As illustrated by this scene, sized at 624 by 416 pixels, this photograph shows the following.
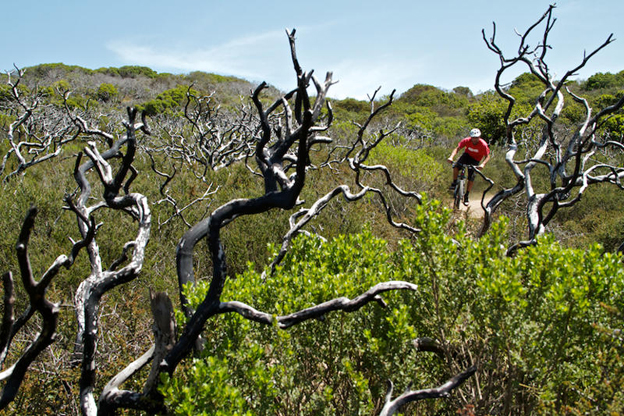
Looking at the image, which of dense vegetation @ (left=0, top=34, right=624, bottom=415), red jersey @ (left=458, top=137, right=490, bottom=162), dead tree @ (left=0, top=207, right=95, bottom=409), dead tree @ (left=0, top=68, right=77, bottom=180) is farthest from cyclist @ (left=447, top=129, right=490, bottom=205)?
dead tree @ (left=0, top=207, right=95, bottom=409)

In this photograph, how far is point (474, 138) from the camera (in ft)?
26.2

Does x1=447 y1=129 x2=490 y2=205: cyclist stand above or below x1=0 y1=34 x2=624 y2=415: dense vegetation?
above

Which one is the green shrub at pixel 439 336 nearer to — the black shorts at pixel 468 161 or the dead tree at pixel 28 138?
the black shorts at pixel 468 161

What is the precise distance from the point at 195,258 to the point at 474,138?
5.41 meters

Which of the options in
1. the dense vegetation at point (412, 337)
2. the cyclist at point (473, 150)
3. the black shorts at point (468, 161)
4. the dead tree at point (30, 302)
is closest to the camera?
the dead tree at point (30, 302)

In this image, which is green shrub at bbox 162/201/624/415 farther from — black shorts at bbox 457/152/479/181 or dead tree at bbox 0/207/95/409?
black shorts at bbox 457/152/479/181

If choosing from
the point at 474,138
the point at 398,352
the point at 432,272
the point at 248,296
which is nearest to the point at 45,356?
the point at 248,296

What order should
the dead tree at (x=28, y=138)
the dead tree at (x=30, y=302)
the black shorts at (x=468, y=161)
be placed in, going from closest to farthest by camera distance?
the dead tree at (x=30, y=302) < the dead tree at (x=28, y=138) < the black shorts at (x=468, y=161)

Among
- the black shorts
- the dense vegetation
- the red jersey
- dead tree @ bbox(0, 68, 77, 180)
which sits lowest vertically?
the dense vegetation

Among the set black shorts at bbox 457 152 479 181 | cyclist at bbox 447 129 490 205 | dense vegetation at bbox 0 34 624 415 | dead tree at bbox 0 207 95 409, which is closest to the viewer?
dead tree at bbox 0 207 95 409

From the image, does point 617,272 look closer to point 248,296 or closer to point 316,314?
point 316,314

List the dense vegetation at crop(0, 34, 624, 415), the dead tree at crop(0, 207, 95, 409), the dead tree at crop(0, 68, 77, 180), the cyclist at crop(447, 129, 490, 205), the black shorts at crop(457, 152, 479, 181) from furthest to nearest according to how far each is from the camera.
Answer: the black shorts at crop(457, 152, 479, 181), the cyclist at crop(447, 129, 490, 205), the dead tree at crop(0, 68, 77, 180), the dense vegetation at crop(0, 34, 624, 415), the dead tree at crop(0, 207, 95, 409)

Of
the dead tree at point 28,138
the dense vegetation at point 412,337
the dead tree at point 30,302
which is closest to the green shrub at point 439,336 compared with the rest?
the dense vegetation at point 412,337

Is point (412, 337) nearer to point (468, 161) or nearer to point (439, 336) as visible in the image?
point (439, 336)
